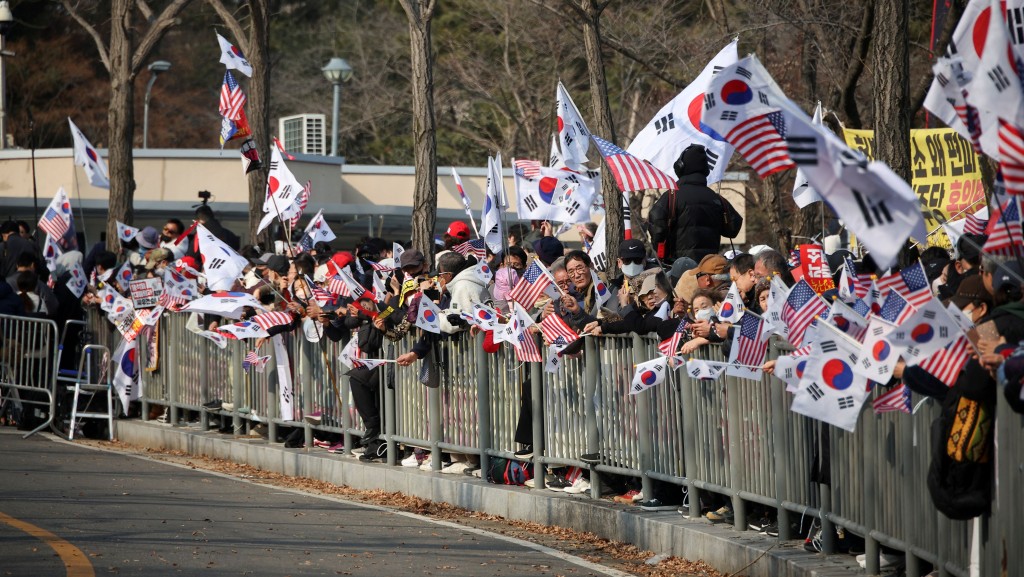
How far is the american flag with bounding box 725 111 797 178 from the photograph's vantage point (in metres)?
7.75

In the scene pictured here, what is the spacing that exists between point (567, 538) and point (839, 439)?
2918 mm

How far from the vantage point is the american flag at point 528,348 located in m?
12.0

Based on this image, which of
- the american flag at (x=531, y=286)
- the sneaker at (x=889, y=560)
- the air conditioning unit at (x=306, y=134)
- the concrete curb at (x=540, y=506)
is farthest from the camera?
the air conditioning unit at (x=306, y=134)

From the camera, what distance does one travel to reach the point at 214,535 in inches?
413

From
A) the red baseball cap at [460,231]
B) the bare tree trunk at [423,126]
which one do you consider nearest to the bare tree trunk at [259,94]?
the bare tree trunk at [423,126]

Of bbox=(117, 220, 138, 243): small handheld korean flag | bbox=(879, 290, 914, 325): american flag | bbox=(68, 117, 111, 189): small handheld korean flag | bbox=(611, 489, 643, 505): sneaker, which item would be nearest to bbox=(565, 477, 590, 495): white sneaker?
bbox=(611, 489, 643, 505): sneaker

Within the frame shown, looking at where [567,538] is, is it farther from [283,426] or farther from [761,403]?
[283,426]

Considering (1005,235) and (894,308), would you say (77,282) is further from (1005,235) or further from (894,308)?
(1005,235)

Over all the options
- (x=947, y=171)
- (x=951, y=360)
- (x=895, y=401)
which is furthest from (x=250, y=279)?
(x=951, y=360)

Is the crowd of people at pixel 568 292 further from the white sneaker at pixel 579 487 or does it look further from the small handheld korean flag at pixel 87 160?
the small handheld korean flag at pixel 87 160

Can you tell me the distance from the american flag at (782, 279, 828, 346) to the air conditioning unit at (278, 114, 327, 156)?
30.5 m

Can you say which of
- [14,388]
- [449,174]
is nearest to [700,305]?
[14,388]

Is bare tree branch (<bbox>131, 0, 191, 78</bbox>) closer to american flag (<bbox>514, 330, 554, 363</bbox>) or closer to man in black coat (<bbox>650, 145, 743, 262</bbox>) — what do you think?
man in black coat (<bbox>650, 145, 743, 262</bbox>)

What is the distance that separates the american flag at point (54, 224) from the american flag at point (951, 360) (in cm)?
1569
